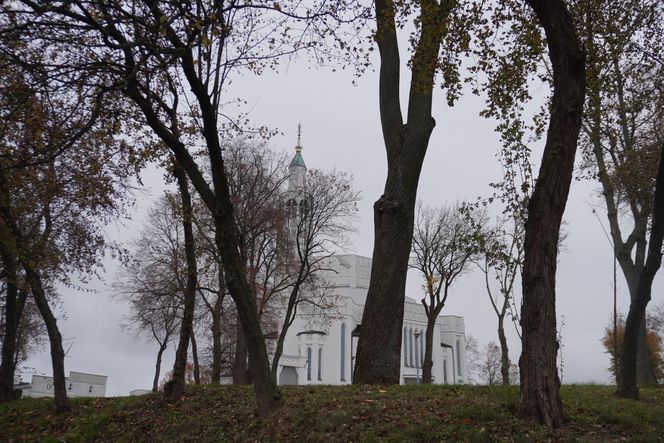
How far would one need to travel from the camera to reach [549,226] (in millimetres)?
7410

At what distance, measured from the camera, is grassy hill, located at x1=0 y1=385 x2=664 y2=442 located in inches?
289

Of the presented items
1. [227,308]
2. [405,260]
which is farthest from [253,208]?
[405,260]

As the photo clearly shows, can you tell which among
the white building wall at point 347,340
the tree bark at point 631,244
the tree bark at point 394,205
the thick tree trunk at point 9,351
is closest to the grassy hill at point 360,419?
the tree bark at point 394,205

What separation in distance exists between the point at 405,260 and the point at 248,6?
18.3ft

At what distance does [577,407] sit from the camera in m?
8.38

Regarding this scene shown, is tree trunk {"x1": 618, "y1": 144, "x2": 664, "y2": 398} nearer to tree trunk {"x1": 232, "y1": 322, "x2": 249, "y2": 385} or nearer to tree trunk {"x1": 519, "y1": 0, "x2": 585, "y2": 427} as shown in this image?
tree trunk {"x1": 519, "y1": 0, "x2": 585, "y2": 427}

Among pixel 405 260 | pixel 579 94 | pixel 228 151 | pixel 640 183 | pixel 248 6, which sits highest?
pixel 228 151

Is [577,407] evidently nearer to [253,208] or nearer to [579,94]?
[579,94]

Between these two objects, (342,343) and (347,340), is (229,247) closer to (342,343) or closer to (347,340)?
(342,343)

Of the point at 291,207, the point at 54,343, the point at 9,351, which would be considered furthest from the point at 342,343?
the point at 54,343

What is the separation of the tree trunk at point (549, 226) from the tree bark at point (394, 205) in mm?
2533

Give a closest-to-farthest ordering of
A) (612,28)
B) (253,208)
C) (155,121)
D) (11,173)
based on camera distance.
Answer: (155,121) < (612,28) < (11,173) < (253,208)

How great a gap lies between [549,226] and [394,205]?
4507 millimetres

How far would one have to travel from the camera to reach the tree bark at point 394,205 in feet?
33.9
